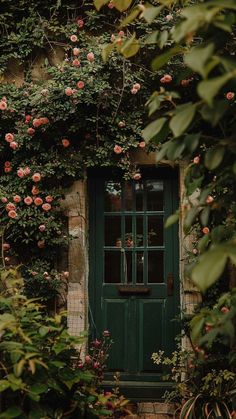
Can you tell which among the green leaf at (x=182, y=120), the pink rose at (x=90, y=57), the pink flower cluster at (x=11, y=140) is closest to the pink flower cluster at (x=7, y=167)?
the pink flower cluster at (x=11, y=140)

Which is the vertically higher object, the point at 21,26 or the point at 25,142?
the point at 21,26

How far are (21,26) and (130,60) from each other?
1.10 m

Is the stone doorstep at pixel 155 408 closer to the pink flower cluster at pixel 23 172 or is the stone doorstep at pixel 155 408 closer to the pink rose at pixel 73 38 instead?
the pink flower cluster at pixel 23 172

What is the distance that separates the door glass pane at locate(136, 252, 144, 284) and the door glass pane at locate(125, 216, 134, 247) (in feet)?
0.40

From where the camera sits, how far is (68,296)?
4879mm

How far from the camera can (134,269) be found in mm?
5121

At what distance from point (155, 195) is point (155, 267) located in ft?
2.23

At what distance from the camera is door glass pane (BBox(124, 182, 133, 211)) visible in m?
5.21

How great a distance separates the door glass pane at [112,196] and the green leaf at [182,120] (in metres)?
3.58

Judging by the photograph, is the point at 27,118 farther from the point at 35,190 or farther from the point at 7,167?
the point at 35,190

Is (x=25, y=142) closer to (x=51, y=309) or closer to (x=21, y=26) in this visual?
(x=21, y=26)

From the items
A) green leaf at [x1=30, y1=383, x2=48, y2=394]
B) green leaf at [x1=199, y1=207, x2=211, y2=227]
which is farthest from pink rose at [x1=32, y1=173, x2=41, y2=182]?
green leaf at [x1=199, y1=207, x2=211, y2=227]

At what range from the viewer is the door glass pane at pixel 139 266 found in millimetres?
5121

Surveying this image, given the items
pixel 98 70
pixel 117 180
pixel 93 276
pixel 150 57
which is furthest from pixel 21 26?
pixel 93 276
